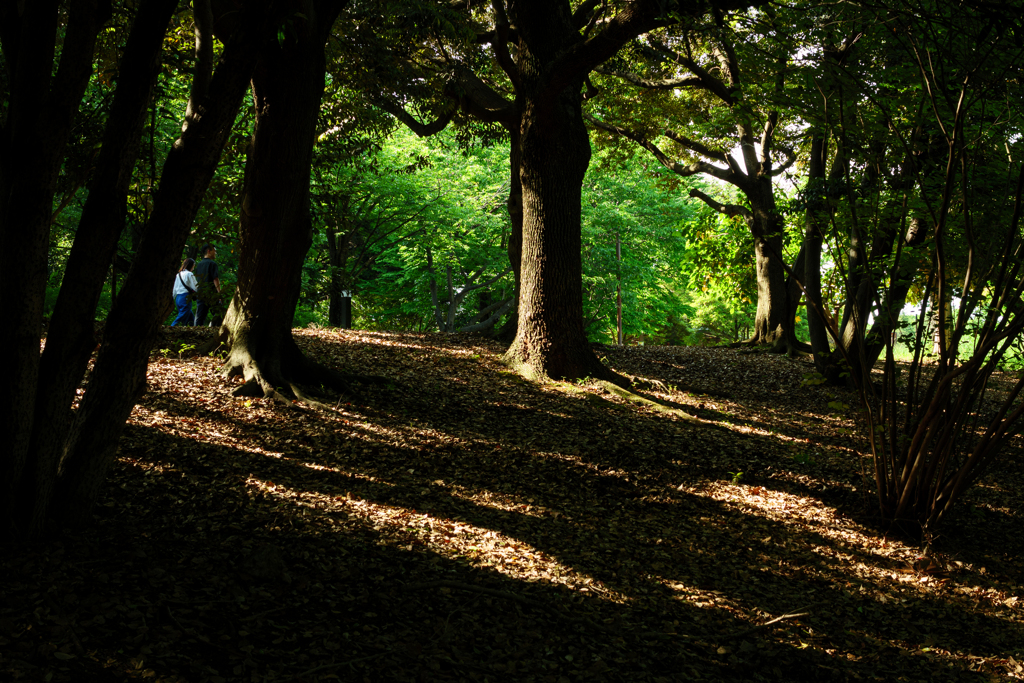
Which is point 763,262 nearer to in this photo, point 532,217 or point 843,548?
point 532,217

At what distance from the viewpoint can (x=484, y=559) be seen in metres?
4.32

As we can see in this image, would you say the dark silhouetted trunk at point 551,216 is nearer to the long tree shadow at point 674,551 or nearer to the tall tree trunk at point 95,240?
the long tree shadow at point 674,551

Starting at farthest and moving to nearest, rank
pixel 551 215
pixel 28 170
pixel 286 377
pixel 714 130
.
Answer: pixel 714 130 → pixel 551 215 → pixel 286 377 → pixel 28 170

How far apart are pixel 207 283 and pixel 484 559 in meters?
7.52

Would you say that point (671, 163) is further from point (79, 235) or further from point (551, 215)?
point (79, 235)

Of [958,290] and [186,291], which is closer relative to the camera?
[958,290]

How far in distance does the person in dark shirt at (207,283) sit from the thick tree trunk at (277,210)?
2.50 m

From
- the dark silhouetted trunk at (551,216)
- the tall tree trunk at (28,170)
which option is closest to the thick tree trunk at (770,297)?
the dark silhouetted trunk at (551,216)

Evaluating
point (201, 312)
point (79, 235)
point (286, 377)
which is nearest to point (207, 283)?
point (201, 312)

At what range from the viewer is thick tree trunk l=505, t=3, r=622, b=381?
8844 millimetres

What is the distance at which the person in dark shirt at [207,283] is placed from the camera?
9.57 m

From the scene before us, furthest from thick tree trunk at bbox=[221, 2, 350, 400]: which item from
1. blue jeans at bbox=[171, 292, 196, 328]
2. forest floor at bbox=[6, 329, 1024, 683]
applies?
blue jeans at bbox=[171, 292, 196, 328]

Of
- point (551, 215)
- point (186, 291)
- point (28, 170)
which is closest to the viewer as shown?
point (28, 170)

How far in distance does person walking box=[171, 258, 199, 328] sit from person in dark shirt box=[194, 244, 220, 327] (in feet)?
0.49
